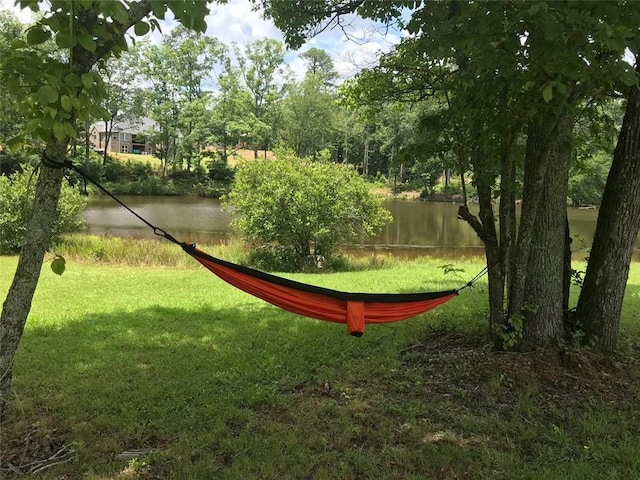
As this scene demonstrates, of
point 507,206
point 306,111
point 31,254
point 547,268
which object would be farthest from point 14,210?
point 306,111

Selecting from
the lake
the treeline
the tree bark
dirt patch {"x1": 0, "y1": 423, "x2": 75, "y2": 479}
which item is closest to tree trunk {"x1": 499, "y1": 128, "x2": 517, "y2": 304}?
the tree bark

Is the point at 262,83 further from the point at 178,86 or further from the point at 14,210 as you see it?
the point at 14,210

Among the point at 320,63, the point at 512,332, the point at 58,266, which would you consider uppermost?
the point at 320,63

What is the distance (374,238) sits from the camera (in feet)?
50.8

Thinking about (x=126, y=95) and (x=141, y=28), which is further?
Answer: (x=126, y=95)

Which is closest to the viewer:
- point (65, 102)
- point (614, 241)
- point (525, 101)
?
point (65, 102)

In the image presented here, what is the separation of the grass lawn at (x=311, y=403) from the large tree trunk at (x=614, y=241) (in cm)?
27

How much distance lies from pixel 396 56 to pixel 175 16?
300 centimetres

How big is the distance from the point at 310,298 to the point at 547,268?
154 cm

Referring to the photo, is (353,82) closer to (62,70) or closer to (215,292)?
(215,292)

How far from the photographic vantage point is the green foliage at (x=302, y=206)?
9.96 metres

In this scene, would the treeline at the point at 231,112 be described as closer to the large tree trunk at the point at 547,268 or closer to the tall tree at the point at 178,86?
the tall tree at the point at 178,86

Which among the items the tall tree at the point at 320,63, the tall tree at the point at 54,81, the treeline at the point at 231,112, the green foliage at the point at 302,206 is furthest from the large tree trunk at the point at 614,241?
the tall tree at the point at 320,63

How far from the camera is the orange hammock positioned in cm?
251
